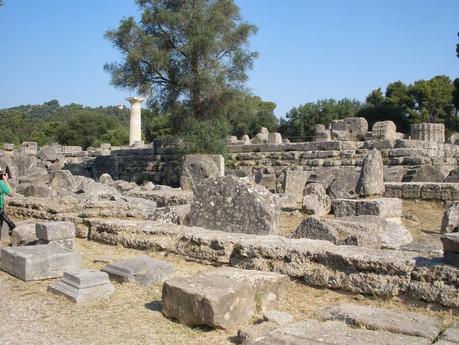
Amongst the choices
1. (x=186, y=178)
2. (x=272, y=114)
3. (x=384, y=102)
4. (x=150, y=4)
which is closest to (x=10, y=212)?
(x=186, y=178)

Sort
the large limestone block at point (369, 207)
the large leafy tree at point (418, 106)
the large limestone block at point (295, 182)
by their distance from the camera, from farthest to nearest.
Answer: the large leafy tree at point (418, 106) < the large limestone block at point (295, 182) < the large limestone block at point (369, 207)

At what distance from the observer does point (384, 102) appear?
46969 millimetres

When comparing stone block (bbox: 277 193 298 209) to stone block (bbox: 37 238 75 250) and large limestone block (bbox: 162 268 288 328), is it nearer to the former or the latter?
stone block (bbox: 37 238 75 250)

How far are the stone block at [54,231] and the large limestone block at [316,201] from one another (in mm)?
5183

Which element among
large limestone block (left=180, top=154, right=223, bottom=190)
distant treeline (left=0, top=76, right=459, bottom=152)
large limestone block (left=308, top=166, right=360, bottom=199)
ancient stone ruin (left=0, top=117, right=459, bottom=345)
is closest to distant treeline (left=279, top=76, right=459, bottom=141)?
distant treeline (left=0, top=76, right=459, bottom=152)

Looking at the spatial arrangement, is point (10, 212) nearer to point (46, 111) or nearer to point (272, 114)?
point (272, 114)

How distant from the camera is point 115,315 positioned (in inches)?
161

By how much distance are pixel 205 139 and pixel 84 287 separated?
13737 mm

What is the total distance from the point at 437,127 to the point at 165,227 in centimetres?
1528

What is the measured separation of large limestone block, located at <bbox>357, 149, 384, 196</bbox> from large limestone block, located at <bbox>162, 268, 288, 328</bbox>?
7.13 m

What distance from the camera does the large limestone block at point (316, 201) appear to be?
10039 millimetres

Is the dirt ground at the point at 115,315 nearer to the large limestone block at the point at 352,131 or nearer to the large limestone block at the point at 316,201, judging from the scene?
the large limestone block at the point at 316,201

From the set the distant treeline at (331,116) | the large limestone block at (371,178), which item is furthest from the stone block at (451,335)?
the distant treeline at (331,116)

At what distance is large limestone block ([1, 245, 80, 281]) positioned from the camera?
5.14 m
